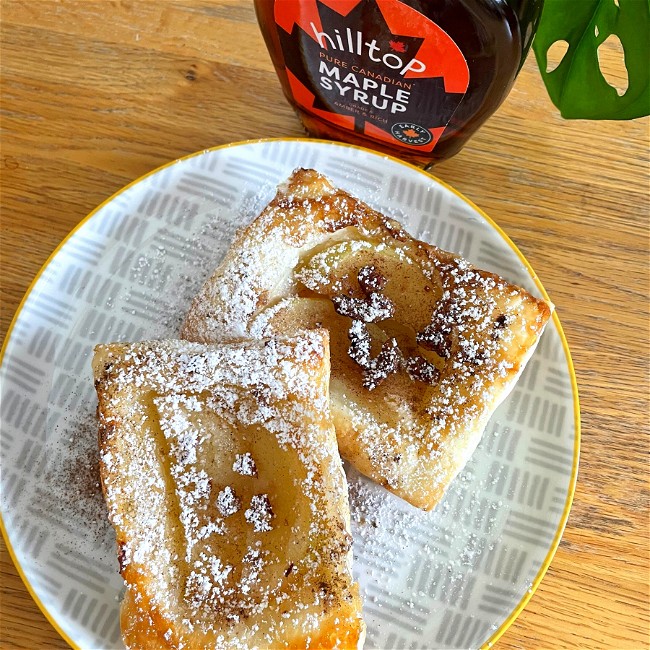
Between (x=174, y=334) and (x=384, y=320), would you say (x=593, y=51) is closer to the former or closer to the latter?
(x=384, y=320)

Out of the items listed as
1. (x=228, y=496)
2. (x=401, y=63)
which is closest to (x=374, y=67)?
(x=401, y=63)

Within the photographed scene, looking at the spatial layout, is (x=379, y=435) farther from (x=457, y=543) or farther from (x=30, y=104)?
(x=30, y=104)

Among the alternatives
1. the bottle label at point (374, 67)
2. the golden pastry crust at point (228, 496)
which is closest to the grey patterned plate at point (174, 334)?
the bottle label at point (374, 67)

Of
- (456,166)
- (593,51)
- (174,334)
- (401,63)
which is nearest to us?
(593,51)

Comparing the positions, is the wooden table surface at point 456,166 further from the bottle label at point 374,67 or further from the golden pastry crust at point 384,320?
the golden pastry crust at point 384,320

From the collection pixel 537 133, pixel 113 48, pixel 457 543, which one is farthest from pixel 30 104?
pixel 457 543

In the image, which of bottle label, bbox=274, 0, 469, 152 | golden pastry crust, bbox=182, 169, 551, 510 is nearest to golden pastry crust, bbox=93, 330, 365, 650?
golden pastry crust, bbox=182, 169, 551, 510
